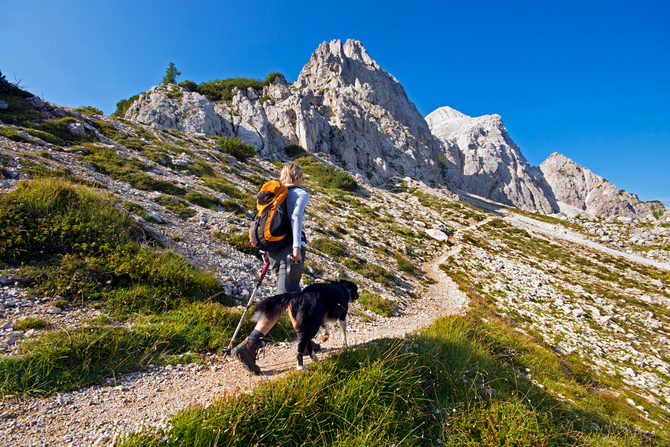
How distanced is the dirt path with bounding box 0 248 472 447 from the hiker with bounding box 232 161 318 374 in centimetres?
37

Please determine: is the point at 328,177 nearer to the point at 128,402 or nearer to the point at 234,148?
the point at 234,148

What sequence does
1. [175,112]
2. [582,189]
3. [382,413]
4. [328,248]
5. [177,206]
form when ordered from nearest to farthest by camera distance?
1. [382,413]
2. [177,206]
3. [328,248]
4. [175,112]
5. [582,189]

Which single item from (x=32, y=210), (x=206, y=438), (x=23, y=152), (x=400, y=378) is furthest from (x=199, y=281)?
(x=23, y=152)

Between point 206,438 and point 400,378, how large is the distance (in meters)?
2.81

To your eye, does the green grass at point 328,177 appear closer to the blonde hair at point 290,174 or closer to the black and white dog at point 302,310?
the blonde hair at point 290,174

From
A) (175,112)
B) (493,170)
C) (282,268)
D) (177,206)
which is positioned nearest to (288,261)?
(282,268)

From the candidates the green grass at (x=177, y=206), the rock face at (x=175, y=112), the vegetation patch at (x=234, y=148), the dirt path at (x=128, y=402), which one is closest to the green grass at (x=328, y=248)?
the green grass at (x=177, y=206)

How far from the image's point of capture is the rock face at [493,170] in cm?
10856

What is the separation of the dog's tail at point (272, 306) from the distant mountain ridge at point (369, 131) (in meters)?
41.6

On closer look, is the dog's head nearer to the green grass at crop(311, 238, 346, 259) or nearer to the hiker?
Result: the hiker

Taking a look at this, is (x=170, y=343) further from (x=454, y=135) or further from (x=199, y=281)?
(x=454, y=135)

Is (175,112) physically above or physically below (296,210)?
above

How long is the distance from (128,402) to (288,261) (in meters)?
2.69

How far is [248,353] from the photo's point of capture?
13.4ft
